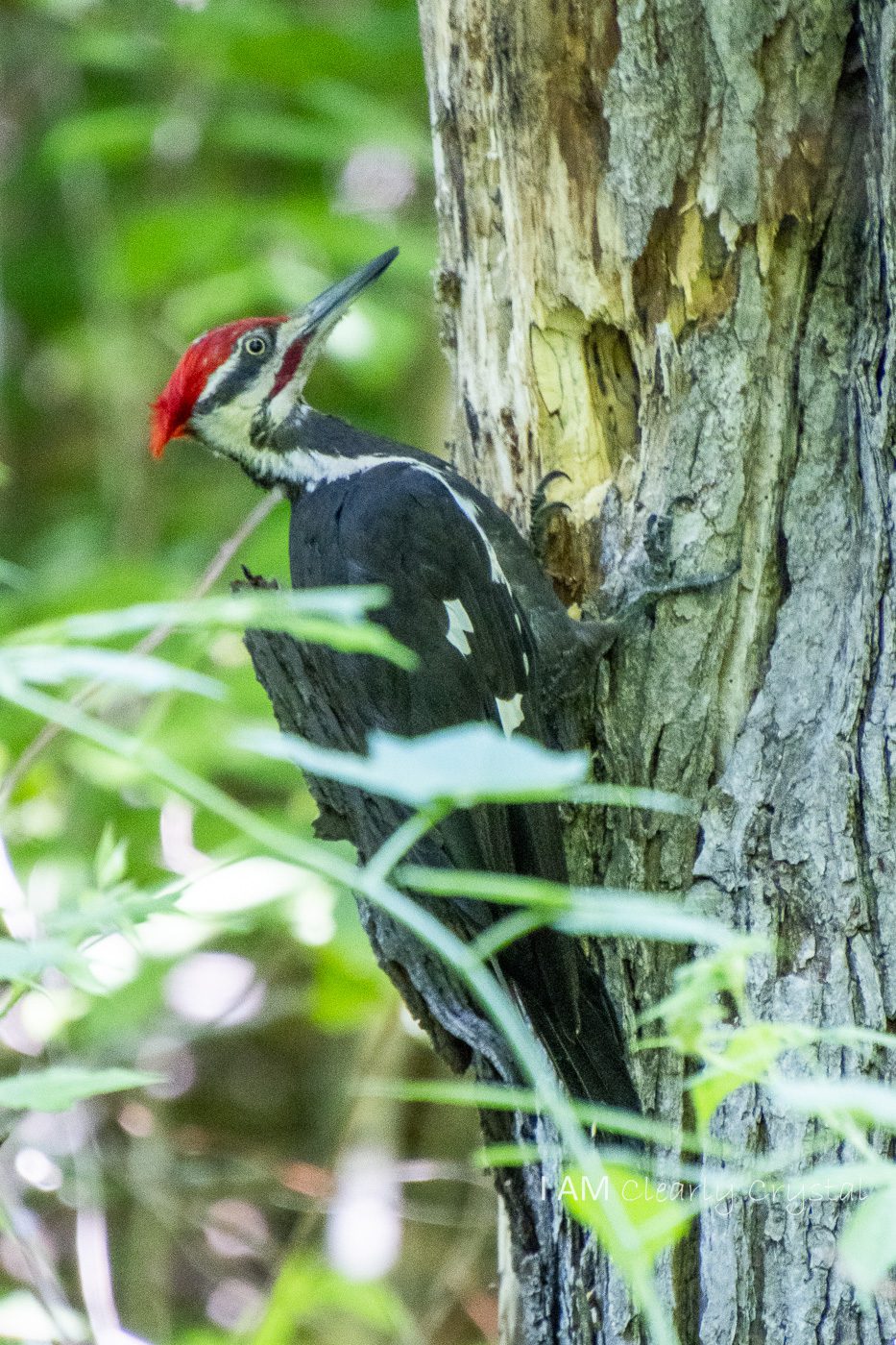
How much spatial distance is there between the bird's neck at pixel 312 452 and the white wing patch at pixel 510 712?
457 mm

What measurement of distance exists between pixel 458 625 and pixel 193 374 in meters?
0.67

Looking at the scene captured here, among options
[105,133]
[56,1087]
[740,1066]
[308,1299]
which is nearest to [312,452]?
[105,133]

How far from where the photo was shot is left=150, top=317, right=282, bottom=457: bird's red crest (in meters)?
2.16

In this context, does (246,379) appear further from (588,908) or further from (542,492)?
(588,908)

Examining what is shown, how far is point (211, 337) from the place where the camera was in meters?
2.16

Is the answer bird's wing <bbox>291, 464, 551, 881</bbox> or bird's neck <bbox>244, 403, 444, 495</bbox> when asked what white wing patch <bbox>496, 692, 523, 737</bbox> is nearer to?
bird's wing <bbox>291, 464, 551, 881</bbox>

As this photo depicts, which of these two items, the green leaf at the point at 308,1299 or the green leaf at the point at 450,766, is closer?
the green leaf at the point at 450,766

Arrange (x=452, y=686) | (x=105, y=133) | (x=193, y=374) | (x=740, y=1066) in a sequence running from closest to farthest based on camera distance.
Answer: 1. (x=740, y=1066)
2. (x=452, y=686)
3. (x=193, y=374)
4. (x=105, y=133)

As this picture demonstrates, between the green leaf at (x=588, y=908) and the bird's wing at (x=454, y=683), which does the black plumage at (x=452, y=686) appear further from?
the green leaf at (x=588, y=908)

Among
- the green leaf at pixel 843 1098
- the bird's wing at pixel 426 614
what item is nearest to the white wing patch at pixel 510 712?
the bird's wing at pixel 426 614

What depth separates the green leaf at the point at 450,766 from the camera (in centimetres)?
Answer: 60

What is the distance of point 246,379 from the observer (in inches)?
86.8

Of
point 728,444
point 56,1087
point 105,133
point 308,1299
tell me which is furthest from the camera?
point 105,133

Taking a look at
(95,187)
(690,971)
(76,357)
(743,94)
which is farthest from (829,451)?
(76,357)
